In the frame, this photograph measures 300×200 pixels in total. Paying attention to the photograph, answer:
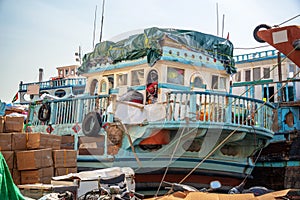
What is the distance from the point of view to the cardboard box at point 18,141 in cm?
600

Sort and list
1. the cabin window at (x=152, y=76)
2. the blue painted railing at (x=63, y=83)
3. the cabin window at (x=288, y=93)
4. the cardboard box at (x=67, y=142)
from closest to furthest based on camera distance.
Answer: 1. the cardboard box at (x=67, y=142)
2. the cabin window at (x=152, y=76)
3. the cabin window at (x=288, y=93)
4. the blue painted railing at (x=63, y=83)

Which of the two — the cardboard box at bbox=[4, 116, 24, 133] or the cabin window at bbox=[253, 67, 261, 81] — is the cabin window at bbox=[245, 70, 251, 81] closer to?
the cabin window at bbox=[253, 67, 261, 81]

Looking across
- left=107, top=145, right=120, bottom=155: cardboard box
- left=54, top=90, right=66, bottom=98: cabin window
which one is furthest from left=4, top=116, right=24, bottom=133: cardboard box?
left=54, top=90, right=66, bottom=98: cabin window

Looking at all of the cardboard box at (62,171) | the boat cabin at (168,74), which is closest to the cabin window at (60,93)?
the boat cabin at (168,74)

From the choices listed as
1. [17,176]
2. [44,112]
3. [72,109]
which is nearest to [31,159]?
[17,176]

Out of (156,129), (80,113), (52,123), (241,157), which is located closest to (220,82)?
(241,157)

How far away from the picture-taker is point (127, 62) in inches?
374

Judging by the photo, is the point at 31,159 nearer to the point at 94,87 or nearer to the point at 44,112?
the point at 44,112

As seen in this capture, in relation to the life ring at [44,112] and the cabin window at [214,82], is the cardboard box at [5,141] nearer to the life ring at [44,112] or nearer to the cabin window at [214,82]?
the life ring at [44,112]

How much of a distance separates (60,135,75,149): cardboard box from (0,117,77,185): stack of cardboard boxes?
6.72 ft

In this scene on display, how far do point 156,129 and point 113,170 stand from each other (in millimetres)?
2057

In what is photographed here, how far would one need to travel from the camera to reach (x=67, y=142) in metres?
8.73

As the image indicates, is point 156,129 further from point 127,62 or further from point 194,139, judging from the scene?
point 127,62

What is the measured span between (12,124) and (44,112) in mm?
3654
